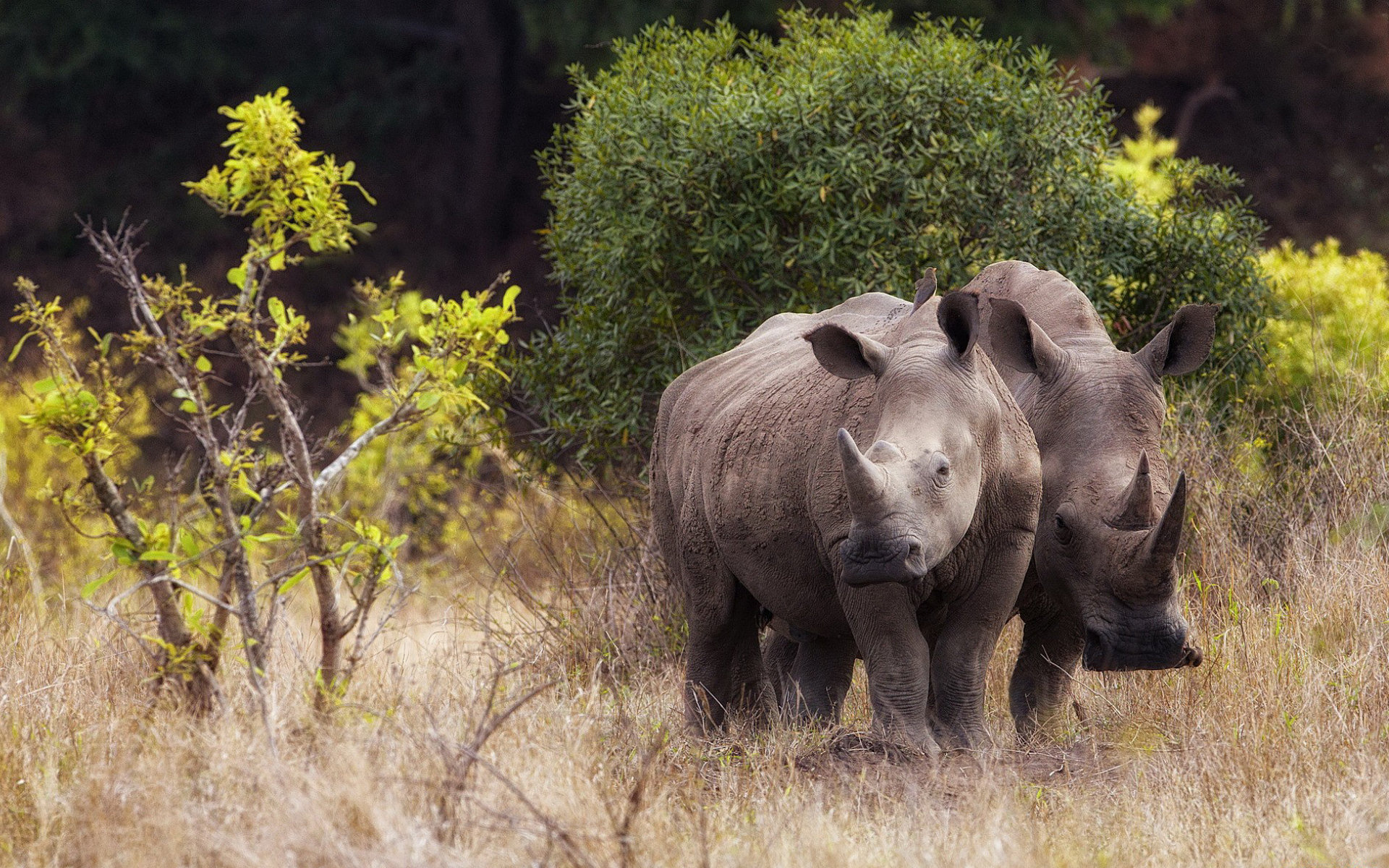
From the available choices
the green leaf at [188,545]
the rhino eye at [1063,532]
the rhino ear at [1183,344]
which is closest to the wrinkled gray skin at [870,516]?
the rhino eye at [1063,532]

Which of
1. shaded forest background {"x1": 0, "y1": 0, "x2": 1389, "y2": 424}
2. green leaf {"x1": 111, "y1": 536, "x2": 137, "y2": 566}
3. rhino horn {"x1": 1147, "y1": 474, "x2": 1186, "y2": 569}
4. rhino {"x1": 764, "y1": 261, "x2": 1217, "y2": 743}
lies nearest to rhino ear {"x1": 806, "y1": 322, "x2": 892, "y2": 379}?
rhino {"x1": 764, "y1": 261, "x2": 1217, "y2": 743}

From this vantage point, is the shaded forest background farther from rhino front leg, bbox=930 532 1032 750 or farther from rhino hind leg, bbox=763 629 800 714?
rhino front leg, bbox=930 532 1032 750

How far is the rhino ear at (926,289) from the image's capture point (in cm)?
593

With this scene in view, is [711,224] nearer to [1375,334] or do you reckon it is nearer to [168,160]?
[1375,334]

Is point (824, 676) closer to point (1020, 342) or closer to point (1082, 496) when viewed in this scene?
point (1082, 496)

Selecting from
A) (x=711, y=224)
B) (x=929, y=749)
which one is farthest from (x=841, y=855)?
(x=711, y=224)

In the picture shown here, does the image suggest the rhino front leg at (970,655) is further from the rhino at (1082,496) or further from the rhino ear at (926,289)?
the rhino ear at (926,289)

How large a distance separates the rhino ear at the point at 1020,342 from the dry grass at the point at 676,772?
4.05 ft

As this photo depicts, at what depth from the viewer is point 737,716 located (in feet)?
21.3

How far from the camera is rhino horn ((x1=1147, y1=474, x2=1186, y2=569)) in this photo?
16.4 ft

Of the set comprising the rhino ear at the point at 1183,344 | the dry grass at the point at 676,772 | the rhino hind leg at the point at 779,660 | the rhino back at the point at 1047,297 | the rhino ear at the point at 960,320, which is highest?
the rhino back at the point at 1047,297

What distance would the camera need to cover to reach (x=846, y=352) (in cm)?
543

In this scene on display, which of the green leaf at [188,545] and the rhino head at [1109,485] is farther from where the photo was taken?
the rhino head at [1109,485]

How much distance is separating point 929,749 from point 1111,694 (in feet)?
4.16
